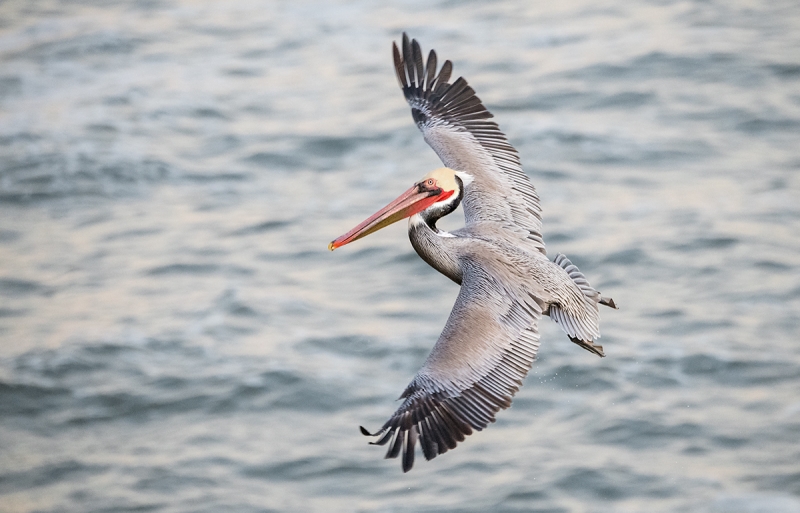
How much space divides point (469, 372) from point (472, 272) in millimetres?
811

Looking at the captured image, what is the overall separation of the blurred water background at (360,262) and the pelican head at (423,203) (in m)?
5.30

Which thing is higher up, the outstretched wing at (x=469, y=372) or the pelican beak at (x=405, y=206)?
the pelican beak at (x=405, y=206)

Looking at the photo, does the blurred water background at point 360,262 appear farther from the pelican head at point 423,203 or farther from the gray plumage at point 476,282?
the pelican head at point 423,203

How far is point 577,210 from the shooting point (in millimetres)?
16109

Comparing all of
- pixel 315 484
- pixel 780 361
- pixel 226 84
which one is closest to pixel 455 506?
pixel 315 484

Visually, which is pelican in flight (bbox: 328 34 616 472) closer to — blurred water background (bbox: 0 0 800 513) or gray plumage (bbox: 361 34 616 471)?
gray plumage (bbox: 361 34 616 471)

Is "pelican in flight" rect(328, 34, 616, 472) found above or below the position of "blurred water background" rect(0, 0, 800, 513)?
below

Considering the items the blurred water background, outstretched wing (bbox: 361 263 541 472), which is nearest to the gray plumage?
outstretched wing (bbox: 361 263 541 472)

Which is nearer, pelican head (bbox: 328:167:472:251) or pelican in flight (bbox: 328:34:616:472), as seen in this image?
pelican in flight (bbox: 328:34:616:472)

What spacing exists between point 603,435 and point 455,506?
1909 mm

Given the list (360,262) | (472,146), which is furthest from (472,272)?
(360,262)

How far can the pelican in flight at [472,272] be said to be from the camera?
6910mm

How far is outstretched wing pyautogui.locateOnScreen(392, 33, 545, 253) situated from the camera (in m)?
8.52

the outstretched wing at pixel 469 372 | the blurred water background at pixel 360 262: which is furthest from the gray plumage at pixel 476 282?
the blurred water background at pixel 360 262
